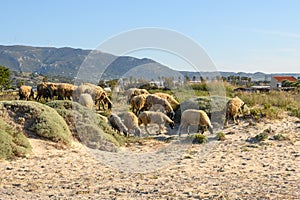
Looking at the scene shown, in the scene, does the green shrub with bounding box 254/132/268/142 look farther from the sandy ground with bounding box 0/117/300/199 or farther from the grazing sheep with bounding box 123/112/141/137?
the grazing sheep with bounding box 123/112/141/137

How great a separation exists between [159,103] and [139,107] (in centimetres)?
109

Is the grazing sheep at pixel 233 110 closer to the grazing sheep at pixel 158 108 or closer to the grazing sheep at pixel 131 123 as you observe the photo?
the grazing sheep at pixel 158 108

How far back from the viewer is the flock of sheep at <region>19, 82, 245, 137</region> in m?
15.8

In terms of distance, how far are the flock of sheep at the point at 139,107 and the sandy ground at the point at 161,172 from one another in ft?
4.80

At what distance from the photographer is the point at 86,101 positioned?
2002cm

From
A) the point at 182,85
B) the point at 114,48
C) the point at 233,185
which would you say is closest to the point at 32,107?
the point at 114,48

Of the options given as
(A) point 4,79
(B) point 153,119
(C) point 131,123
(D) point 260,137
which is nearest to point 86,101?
(C) point 131,123

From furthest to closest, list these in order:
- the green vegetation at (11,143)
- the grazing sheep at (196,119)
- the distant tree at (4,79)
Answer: the distant tree at (4,79) < the grazing sheep at (196,119) < the green vegetation at (11,143)

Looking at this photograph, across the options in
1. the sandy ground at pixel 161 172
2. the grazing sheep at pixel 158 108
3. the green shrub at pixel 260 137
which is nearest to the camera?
the sandy ground at pixel 161 172

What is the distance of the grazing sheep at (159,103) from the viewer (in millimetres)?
18556

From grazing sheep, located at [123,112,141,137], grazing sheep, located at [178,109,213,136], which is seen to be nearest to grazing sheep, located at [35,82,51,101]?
grazing sheep, located at [123,112,141,137]

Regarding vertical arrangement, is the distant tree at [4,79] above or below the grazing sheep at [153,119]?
above

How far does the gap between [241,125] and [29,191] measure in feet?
36.1

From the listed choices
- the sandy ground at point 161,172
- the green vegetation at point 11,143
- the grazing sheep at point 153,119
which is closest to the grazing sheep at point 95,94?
the grazing sheep at point 153,119
